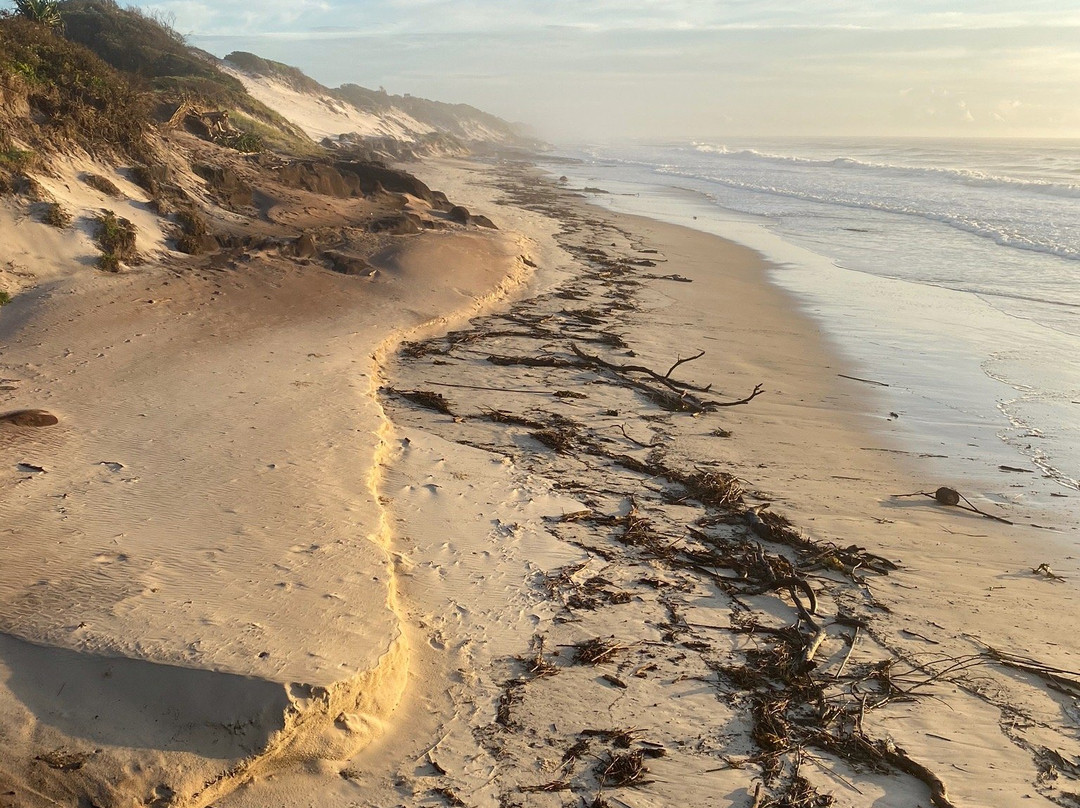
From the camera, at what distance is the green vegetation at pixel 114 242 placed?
29.1 ft

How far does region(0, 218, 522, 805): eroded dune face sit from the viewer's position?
2.90m

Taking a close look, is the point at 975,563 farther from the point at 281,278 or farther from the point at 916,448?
the point at 281,278

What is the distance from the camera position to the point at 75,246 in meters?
8.84

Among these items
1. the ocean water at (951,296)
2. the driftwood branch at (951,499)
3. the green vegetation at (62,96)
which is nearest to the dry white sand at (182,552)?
the green vegetation at (62,96)

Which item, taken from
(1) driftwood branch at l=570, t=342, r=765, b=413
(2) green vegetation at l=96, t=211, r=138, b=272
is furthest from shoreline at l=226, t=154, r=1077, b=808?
(2) green vegetation at l=96, t=211, r=138, b=272

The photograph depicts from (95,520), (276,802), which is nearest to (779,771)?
(276,802)

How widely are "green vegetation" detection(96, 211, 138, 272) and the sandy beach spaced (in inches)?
29.9

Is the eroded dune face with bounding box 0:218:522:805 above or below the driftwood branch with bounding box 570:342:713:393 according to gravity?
below

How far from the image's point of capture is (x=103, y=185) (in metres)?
10.0

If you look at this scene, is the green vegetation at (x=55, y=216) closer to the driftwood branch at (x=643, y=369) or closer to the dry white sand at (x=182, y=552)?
the dry white sand at (x=182, y=552)

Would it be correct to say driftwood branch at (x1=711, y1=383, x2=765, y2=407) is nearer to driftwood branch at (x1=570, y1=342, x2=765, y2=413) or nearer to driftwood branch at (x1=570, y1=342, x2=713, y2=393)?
driftwood branch at (x1=570, y1=342, x2=765, y2=413)

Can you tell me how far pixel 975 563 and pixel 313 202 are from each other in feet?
41.2

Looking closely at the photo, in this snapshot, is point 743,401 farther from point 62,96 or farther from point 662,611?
point 62,96

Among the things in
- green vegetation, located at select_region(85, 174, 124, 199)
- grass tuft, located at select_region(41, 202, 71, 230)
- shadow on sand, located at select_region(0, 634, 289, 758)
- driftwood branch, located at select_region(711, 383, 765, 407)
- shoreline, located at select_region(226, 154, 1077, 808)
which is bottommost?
shoreline, located at select_region(226, 154, 1077, 808)
